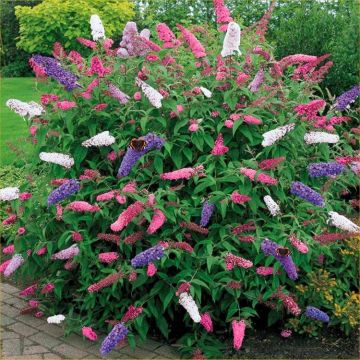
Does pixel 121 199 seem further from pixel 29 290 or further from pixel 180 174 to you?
pixel 29 290

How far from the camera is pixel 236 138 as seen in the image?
449 cm

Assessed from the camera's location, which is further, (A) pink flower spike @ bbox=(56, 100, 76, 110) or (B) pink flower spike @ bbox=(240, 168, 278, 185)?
(A) pink flower spike @ bbox=(56, 100, 76, 110)

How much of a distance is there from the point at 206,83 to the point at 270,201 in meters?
1.04

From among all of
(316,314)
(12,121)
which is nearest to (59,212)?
(316,314)

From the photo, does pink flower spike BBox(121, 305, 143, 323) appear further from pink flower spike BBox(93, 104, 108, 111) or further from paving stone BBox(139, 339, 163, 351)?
pink flower spike BBox(93, 104, 108, 111)

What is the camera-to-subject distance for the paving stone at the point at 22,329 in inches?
177

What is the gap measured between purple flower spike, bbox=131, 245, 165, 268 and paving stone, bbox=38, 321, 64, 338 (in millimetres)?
951

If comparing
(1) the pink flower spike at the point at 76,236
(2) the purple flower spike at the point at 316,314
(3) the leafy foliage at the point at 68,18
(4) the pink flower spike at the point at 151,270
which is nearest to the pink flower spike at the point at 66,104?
(1) the pink flower spike at the point at 76,236

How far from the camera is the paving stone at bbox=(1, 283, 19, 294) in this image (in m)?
5.18

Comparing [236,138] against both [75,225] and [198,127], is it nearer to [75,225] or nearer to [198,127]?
[198,127]

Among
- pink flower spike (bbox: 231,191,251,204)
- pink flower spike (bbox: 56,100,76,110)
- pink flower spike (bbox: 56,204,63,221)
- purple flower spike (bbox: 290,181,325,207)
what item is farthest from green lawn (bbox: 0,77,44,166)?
purple flower spike (bbox: 290,181,325,207)

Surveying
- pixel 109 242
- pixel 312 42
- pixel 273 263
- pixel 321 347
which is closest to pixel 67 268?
pixel 109 242

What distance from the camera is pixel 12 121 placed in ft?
38.2

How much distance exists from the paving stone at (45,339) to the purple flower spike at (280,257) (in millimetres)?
1553
